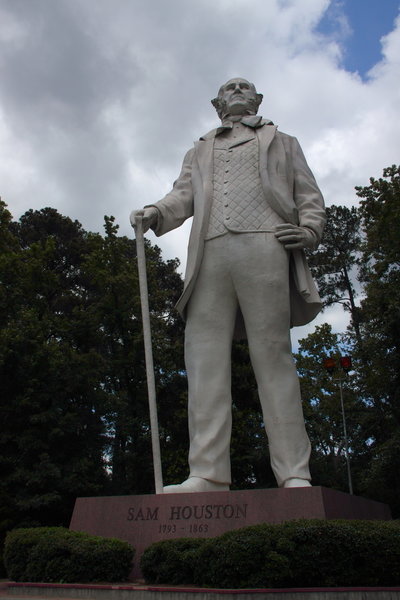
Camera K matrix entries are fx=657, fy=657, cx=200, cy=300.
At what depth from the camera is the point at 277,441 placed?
22.3ft

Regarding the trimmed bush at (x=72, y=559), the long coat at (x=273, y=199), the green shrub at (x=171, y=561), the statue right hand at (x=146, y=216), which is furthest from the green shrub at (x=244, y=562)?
the statue right hand at (x=146, y=216)

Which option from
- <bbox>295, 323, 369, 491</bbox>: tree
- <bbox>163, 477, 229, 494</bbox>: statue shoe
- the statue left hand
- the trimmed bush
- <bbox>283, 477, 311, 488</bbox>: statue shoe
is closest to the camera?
the trimmed bush

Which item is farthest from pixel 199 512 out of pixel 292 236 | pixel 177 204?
pixel 177 204

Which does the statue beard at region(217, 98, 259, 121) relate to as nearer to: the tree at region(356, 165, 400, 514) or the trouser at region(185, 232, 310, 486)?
the trouser at region(185, 232, 310, 486)

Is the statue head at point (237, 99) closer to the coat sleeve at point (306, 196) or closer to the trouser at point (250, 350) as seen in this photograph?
the coat sleeve at point (306, 196)

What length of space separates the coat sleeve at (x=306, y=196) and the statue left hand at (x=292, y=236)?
0.60 feet

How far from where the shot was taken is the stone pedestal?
19.0ft

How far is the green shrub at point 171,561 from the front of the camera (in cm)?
532

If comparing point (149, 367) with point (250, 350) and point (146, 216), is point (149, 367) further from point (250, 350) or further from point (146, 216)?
point (146, 216)

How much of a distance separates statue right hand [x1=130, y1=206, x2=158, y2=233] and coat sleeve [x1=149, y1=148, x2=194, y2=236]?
0.31 ft

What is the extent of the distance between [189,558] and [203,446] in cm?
168

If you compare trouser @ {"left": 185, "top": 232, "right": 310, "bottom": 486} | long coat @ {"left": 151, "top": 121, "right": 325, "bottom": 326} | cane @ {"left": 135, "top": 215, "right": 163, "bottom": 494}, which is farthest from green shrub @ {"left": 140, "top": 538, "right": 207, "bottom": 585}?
long coat @ {"left": 151, "top": 121, "right": 325, "bottom": 326}

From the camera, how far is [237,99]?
838 cm

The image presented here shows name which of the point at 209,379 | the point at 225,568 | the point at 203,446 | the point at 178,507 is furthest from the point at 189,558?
the point at 209,379
